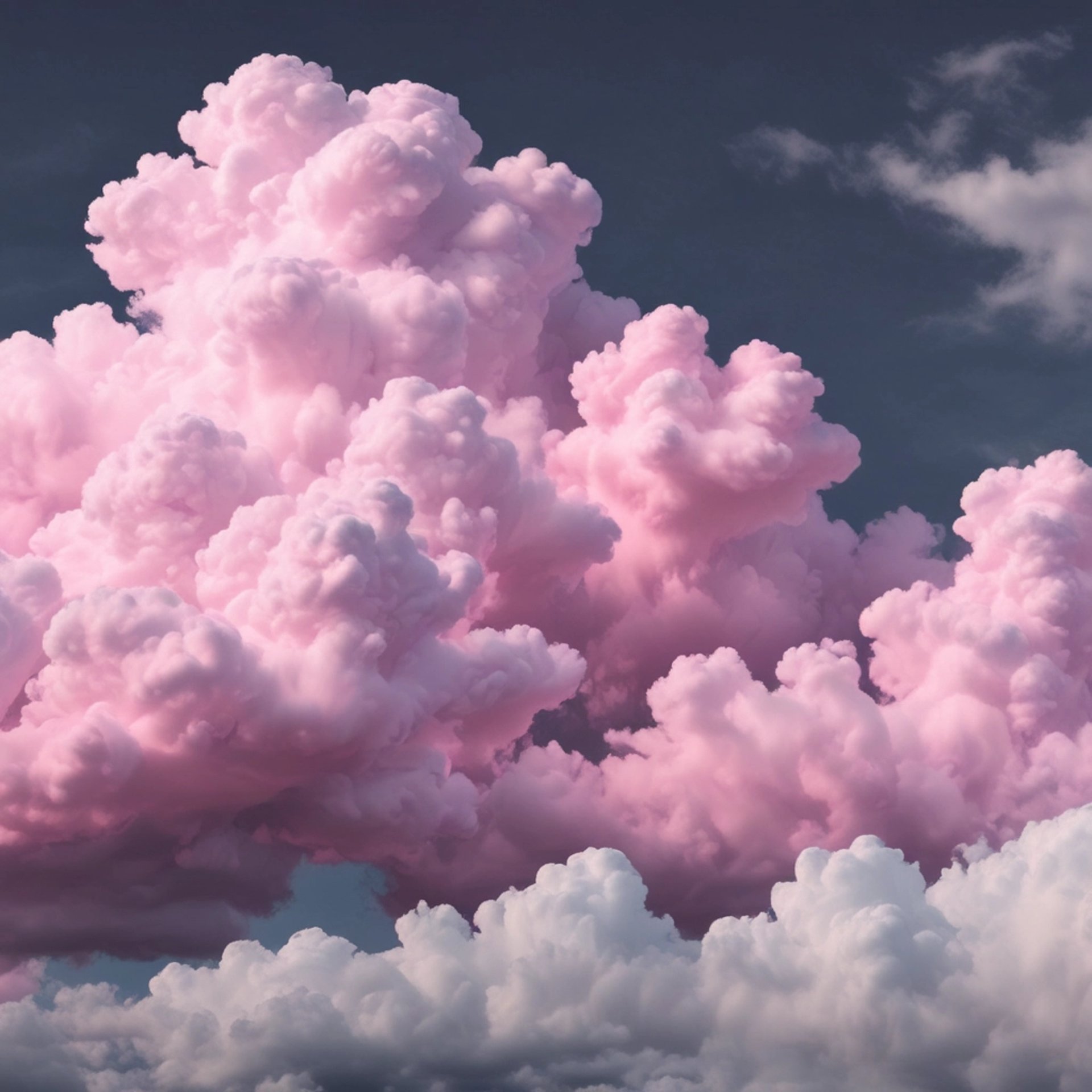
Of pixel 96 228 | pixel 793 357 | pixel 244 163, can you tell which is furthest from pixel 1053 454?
pixel 96 228

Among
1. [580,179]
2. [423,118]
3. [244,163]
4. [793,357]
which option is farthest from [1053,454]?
[244,163]

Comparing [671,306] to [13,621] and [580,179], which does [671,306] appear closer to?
[580,179]

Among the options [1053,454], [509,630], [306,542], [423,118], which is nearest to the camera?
[306,542]

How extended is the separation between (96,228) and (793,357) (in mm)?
39606

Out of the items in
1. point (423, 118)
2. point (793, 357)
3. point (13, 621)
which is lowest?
point (13, 621)

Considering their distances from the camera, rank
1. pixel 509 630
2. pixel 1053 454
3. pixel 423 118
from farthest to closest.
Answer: pixel 1053 454
pixel 423 118
pixel 509 630

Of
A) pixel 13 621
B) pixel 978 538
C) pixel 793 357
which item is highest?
pixel 793 357

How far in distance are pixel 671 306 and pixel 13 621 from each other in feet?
126

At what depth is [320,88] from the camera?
10756 cm

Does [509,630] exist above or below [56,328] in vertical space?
below

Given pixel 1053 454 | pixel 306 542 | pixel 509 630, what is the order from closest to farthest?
pixel 306 542 < pixel 509 630 < pixel 1053 454

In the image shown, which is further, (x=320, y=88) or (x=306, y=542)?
(x=320, y=88)

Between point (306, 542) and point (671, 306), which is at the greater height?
point (671, 306)

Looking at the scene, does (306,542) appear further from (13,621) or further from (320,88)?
(320,88)
